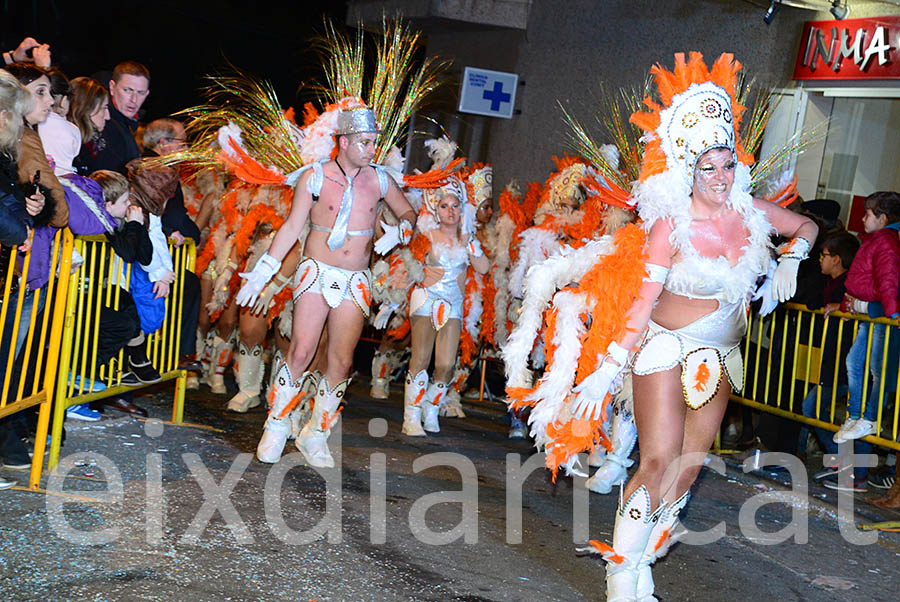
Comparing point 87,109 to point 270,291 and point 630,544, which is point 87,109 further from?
point 630,544

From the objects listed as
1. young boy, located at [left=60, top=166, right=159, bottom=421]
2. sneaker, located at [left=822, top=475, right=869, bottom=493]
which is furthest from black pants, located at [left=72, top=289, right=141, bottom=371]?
sneaker, located at [left=822, top=475, right=869, bottom=493]

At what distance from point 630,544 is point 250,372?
4342mm

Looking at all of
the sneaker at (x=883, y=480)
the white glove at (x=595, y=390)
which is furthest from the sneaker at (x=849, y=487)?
the white glove at (x=595, y=390)

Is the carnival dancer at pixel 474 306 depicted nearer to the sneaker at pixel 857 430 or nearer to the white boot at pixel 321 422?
the white boot at pixel 321 422

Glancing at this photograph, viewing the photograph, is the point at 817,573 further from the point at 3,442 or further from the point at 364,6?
the point at 364,6

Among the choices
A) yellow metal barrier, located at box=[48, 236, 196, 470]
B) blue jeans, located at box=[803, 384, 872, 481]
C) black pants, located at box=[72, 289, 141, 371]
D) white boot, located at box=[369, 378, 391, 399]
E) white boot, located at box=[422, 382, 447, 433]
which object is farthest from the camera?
white boot, located at box=[369, 378, 391, 399]

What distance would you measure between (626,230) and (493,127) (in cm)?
1053

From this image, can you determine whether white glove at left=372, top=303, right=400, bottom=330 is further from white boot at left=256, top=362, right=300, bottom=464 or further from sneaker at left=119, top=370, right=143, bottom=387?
sneaker at left=119, top=370, right=143, bottom=387

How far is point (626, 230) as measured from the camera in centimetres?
432

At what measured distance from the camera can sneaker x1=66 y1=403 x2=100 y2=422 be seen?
258 inches

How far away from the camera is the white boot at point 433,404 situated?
7805mm

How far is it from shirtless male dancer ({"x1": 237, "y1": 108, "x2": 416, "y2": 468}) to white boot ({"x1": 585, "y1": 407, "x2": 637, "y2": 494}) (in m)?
1.63

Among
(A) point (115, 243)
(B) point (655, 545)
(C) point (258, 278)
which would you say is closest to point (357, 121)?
(C) point (258, 278)

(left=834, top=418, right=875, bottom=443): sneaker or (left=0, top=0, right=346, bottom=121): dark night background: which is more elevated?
(left=0, top=0, right=346, bottom=121): dark night background
